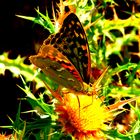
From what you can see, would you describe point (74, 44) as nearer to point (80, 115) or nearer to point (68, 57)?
point (68, 57)

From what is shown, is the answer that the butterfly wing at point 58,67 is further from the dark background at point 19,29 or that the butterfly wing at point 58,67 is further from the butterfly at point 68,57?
the dark background at point 19,29

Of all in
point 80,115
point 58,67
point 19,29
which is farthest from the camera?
point 19,29

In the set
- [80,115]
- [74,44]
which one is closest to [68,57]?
[74,44]

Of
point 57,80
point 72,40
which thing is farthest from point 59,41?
point 57,80

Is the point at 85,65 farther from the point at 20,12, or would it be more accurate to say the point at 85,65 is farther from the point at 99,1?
the point at 20,12

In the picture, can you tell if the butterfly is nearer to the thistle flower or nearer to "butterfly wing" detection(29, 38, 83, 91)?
"butterfly wing" detection(29, 38, 83, 91)

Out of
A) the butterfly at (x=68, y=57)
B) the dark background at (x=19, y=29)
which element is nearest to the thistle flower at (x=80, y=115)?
the butterfly at (x=68, y=57)

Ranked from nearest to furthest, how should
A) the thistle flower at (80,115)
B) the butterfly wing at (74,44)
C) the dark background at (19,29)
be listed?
the butterfly wing at (74,44) → the thistle flower at (80,115) → the dark background at (19,29)
